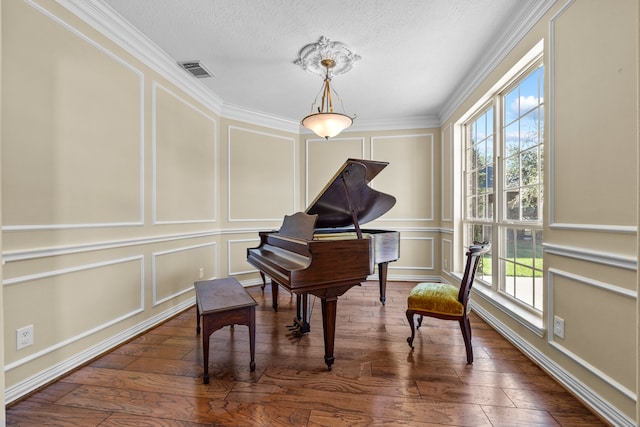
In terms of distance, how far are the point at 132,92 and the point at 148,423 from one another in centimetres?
256

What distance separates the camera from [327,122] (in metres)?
2.72

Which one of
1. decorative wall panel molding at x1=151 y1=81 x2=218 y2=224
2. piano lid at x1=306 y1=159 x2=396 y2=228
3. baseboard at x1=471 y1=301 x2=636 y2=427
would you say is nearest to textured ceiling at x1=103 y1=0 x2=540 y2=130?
decorative wall panel molding at x1=151 y1=81 x2=218 y2=224

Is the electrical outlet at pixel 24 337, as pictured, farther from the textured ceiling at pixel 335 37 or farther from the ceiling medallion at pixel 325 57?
the ceiling medallion at pixel 325 57

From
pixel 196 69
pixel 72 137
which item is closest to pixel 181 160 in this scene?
pixel 196 69

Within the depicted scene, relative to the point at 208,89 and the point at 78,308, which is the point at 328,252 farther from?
the point at 208,89

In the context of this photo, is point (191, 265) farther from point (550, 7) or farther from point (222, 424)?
point (550, 7)

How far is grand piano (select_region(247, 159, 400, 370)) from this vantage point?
191 cm

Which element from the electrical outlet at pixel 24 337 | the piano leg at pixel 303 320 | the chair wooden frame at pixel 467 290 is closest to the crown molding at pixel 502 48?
the chair wooden frame at pixel 467 290

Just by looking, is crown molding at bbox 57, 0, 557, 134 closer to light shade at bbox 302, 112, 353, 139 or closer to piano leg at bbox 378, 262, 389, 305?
light shade at bbox 302, 112, 353, 139

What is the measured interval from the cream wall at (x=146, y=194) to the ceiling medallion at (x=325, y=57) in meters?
1.42

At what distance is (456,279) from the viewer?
3.70 meters

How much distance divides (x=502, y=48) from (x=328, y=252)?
94.3 inches

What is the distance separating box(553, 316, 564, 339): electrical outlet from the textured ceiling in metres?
2.24

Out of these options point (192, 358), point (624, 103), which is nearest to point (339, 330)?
point (192, 358)
